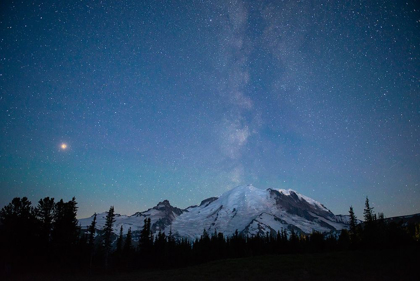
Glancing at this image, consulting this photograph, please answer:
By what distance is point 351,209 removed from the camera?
261ft

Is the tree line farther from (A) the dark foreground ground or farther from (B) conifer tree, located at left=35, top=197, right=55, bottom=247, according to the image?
(A) the dark foreground ground

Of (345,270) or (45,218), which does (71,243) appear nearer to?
(45,218)

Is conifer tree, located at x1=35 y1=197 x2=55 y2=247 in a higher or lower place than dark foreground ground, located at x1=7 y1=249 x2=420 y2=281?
higher

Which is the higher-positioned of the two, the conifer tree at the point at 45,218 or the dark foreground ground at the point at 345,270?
the conifer tree at the point at 45,218

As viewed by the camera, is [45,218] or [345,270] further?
[45,218]

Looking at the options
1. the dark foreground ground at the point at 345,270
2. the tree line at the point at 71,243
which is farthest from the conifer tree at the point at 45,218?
the dark foreground ground at the point at 345,270

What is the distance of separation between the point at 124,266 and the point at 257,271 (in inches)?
1879

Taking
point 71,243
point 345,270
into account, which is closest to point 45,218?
point 71,243

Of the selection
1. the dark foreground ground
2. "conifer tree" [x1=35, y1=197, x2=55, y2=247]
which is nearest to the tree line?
"conifer tree" [x1=35, y1=197, x2=55, y2=247]

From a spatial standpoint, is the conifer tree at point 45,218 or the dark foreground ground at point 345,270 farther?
the conifer tree at point 45,218

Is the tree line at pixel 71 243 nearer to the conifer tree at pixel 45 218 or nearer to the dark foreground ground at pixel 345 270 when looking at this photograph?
the conifer tree at pixel 45 218

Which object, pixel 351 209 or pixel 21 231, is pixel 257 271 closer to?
pixel 21 231

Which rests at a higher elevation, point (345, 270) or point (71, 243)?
point (71, 243)

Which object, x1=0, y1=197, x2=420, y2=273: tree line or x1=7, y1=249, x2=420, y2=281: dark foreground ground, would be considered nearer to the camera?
x1=7, y1=249, x2=420, y2=281: dark foreground ground
